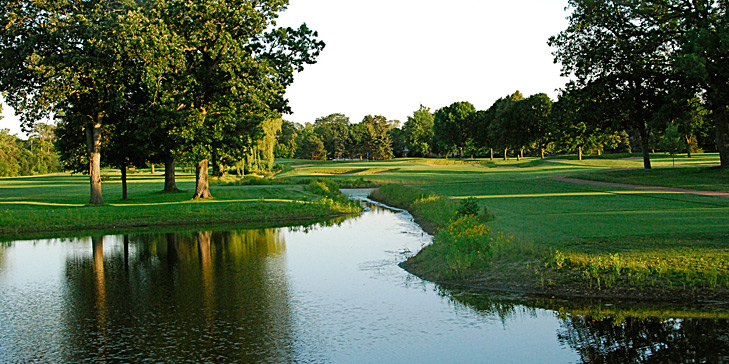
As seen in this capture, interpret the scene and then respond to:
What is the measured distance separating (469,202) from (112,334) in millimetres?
14878

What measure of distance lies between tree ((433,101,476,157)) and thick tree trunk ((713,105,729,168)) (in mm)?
82887

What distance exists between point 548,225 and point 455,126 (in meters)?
109

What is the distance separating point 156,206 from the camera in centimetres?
3269

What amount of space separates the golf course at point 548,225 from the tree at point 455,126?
81945 mm

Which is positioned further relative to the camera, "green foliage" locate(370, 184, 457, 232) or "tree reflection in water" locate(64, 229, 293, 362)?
"green foliage" locate(370, 184, 457, 232)

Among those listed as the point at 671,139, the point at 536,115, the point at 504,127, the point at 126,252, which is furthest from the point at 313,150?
the point at 126,252

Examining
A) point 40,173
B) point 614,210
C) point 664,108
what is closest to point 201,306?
point 614,210

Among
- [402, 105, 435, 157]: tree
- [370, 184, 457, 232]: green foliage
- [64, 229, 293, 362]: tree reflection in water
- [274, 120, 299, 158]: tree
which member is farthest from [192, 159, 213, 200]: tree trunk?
[402, 105, 435, 157]: tree

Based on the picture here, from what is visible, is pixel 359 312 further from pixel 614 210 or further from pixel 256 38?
pixel 256 38

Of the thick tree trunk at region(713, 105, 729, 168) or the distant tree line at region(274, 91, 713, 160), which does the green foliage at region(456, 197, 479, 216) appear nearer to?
the distant tree line at region(274, 91, 713, 160)

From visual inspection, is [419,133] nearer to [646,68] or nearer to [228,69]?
[646,68]

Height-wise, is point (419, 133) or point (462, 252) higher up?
point (419, 133)

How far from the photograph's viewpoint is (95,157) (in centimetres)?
3347

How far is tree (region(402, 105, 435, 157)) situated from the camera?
150538mm
